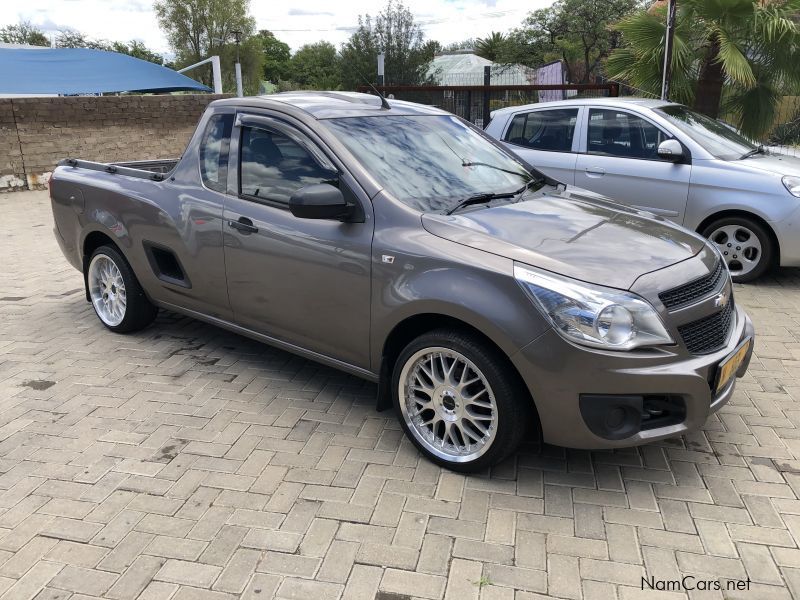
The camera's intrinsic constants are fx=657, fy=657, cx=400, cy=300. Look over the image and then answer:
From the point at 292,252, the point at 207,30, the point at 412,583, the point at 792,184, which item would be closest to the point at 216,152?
the point at 292,252

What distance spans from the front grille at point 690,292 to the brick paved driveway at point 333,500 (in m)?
0.86

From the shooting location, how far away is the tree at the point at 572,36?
1112 inches

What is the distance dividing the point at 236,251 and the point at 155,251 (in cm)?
96

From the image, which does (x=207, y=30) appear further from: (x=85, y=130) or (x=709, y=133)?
(x=709, y=133)

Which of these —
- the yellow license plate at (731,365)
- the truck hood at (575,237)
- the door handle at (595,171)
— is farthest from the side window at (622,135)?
the yellow license plate at (731,365)

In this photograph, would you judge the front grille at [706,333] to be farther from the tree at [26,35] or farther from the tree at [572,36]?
the tree at [26,35]

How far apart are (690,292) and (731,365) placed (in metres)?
0.42

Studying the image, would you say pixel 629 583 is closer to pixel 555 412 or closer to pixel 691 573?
pixel 691 573

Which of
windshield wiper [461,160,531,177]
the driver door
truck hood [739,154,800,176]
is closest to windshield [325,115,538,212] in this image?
windshield wiper [461,160,531,177]

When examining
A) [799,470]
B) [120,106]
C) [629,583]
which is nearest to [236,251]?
[629,583]

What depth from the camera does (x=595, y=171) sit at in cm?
691

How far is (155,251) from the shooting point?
4.58 meters

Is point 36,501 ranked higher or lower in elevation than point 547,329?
lower

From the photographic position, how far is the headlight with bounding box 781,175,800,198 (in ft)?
19.5
